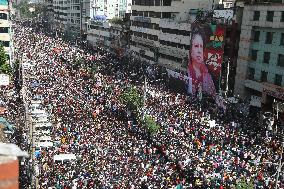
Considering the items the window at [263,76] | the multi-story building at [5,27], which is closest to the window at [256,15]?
the window at [263,76]

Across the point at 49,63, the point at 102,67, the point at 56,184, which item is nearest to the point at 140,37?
the point at 102,67

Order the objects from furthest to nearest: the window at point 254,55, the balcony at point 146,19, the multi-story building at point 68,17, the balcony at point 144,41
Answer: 1. the multi-story building at point 68,17
2. the balcony at point 144,41
3. the balcony at point 146,19
4. the window at point 254,55

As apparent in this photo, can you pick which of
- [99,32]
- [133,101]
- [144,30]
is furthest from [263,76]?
[99,32]

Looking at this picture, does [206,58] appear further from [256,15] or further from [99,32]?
[99,32]

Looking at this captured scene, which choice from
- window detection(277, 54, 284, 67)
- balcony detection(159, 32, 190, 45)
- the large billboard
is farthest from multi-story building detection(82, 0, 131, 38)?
window detection(277, 54, 284, 67)

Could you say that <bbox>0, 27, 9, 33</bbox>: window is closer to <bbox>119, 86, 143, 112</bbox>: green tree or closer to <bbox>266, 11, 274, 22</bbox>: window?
<bbox>119, 86, 143, 112</bbox>: green tree

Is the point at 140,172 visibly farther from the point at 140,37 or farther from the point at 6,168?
the point at 140,37

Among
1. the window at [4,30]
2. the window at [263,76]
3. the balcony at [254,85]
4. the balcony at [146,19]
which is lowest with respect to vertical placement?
the balcony at [254,85]

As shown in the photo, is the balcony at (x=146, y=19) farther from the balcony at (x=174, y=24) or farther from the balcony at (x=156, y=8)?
the balcony at (x=174, y=24)
